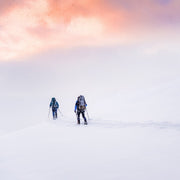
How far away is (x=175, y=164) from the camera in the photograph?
6.34m

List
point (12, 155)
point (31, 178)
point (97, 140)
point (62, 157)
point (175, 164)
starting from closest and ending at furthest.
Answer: point (175, 164), point (31, 178), point (62, 157), point (12, 155), point (97, 140)

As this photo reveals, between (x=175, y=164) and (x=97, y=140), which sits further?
(x=97, y=140)

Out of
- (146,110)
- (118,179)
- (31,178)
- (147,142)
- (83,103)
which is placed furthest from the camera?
(146,110)

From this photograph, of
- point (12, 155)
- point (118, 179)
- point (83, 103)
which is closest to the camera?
point (118, 179)

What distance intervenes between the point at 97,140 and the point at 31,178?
447 cm

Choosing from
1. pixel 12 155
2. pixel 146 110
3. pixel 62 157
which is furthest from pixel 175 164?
pixel 146 110

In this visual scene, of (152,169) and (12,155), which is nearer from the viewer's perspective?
(152,169)

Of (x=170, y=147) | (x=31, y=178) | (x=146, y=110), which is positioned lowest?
(x=31, y=178)

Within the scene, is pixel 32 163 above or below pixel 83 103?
below

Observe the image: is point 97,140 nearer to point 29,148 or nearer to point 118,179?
point 29,148

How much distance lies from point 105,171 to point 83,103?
9318mm

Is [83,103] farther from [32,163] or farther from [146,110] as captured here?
[32,163]

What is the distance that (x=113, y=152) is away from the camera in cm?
831

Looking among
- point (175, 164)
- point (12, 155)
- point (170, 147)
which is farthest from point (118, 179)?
point (12, 155)
